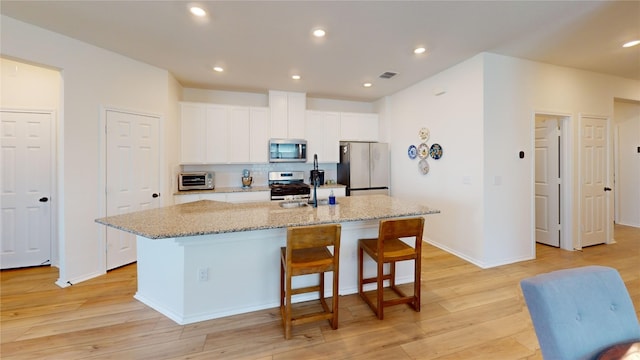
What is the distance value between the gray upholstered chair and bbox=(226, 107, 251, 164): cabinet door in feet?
14.1

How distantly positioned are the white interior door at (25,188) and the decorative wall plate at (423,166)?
5248 millimetres

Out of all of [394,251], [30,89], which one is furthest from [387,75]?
[30,89]

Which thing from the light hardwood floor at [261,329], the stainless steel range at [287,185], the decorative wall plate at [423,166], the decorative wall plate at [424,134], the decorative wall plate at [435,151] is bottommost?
the light hardwood floor at [261,329]

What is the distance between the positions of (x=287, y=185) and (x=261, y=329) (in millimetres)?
2911

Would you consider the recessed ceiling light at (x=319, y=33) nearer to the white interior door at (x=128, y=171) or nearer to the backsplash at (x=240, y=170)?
the white interior door at (x=128, y=171)

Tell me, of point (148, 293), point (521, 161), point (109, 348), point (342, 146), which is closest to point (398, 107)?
point (342, 146)

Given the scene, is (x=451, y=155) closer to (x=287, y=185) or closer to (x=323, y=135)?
(x=323, y=135)

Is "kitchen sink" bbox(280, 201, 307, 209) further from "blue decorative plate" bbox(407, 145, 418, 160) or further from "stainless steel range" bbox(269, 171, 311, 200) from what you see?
"blue decorative plate" bbox(407, 145, 418, 160)

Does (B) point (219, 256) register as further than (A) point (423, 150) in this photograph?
No

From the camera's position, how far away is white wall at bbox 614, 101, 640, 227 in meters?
4.89

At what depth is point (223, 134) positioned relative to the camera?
4.47 meters

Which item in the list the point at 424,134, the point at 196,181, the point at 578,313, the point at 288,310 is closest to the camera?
the point at 578,313

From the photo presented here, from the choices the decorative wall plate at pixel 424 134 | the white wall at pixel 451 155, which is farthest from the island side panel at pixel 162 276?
the decorative wall plate at pixel 424 134

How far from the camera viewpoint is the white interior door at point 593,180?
3896 millimetres
